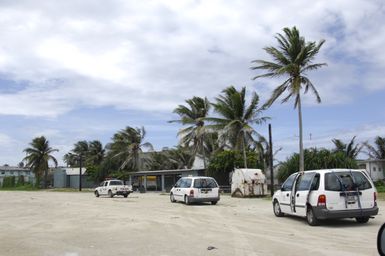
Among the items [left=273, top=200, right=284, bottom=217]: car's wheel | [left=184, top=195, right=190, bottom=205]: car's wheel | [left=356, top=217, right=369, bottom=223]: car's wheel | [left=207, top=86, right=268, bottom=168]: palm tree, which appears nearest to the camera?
[left=356, top=217, right=369, bottom=223]: car's wheel

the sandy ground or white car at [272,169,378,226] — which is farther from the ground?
white car at [272,169,378,226]

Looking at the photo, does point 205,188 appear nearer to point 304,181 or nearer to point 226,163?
point 304,181

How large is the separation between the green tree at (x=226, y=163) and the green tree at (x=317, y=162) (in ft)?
10.6

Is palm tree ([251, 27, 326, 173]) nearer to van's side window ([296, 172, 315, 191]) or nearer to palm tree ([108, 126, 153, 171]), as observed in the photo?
van's side window ([296, 172, 315, 191])

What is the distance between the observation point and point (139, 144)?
6694cm

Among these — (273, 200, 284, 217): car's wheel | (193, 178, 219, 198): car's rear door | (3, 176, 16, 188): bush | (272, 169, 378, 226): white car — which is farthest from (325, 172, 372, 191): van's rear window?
(3, 176, 16, 188): bush

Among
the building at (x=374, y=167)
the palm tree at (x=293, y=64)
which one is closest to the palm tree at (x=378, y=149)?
the building at (x=374, y=167)

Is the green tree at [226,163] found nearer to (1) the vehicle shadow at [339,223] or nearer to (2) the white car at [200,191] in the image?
(2) the white car at [200,191]

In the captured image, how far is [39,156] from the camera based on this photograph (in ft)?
283

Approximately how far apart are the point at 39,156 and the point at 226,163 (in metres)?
47.8

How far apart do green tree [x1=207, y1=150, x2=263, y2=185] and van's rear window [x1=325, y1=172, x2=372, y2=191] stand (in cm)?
3237

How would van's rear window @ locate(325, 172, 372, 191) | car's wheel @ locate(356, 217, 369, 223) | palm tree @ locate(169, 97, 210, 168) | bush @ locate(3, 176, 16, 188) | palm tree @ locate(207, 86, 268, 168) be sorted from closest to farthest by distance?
van's rear window @ locate(325, 172, 372, 191) → car's wheel @ locate(356, 217, 369, 223) → palm tree @ locate(207, 86, 268, 168) → palm tree @ locate(169, 97, 210, 168) → bush @ locate(3, 176, 16, 188)

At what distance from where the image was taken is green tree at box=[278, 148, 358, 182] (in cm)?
4719

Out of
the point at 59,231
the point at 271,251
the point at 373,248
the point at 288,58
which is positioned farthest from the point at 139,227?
the point at 288,58
